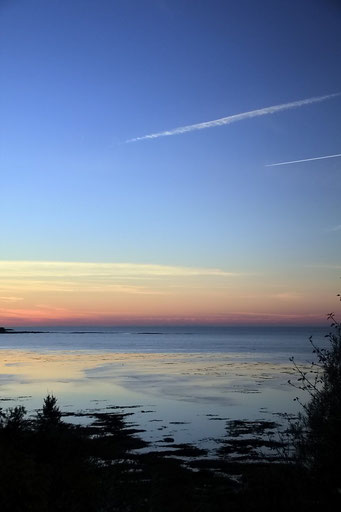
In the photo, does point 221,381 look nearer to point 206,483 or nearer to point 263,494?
point 206,483

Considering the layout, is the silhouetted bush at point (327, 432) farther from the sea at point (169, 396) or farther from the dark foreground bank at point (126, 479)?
the sea at point (169, 396)

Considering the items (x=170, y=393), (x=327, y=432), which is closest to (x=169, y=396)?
(x=170, y=393)

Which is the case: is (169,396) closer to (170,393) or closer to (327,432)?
(170,393)

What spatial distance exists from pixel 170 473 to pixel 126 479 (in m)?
2.62

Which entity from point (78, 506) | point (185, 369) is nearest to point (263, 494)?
point (78, 506)

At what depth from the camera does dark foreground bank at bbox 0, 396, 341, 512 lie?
7.98m

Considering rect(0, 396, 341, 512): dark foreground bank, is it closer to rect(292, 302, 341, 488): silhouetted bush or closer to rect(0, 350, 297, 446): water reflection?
rect(292, 302, 341, 488): silhouetted bush

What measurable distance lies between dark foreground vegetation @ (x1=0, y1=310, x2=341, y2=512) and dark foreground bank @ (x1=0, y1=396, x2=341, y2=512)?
2 cm

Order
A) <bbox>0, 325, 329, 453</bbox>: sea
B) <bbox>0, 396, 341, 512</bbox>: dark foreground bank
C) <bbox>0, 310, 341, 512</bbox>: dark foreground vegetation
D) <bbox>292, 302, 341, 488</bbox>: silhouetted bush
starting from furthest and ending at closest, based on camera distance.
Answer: <bbox>0, 325, 329, 453</bbox>: sea → <bbox>292, 302, 341, 488</bbox>: silhouetted bush → <bbox>0, 310, 341, 512</bbox>: dark foreground vegetation → <bbox>0, 396, 341, 512</bbox>: dark foreground bank

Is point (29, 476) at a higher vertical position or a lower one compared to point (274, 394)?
higher

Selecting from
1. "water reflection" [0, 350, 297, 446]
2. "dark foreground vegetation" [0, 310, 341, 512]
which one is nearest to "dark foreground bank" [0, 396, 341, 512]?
"dark foreground vegetation" [0, 310, 341, 512]

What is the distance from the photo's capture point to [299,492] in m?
9.62

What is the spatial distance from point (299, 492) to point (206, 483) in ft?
25.5

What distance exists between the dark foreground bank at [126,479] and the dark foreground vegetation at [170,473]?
0.02 metres
